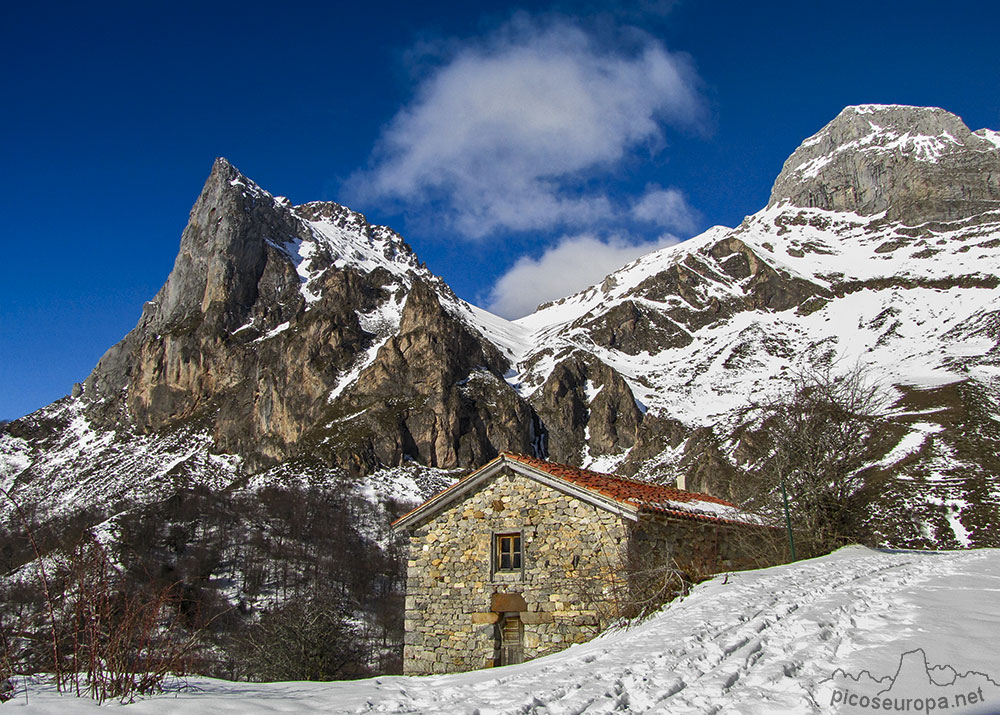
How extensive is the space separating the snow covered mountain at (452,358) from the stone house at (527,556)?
68284mm

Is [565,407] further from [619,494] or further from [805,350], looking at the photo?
[619,494]

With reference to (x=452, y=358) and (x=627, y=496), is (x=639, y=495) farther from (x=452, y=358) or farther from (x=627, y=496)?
(x=452, y=358)

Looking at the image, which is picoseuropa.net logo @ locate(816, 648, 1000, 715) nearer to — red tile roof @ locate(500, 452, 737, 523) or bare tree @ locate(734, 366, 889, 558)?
red tile roof @ locate(500, 452, 737, 523)

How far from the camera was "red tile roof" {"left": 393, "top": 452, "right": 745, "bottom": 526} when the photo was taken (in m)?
15.4

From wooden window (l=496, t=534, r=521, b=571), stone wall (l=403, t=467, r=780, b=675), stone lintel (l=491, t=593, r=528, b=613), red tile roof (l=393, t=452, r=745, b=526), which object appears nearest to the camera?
stone wall (l=403, t=467, r=780, b=675)

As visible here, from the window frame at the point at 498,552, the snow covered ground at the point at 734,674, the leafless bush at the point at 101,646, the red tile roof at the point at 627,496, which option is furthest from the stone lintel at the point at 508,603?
the leafless bush at the point at 101,646

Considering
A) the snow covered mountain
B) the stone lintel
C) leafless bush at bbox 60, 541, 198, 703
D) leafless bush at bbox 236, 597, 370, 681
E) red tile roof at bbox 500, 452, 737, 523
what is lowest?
leafless bush at bbox 236, 597, 370, 681

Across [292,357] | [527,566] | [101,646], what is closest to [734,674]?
[101,646]

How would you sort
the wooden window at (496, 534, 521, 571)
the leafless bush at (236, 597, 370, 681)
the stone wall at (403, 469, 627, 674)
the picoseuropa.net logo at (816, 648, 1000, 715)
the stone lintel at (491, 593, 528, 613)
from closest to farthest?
the picoseuropa.net logo at (816, 648, 1000, 715) → the stone wall at (403, 469, 627, 674) → the stone lintel at (491, 593, 528, 613) → the wooden window at (496, 534, 521, 571) → the leafless bush at (236, 597, 370, 681)

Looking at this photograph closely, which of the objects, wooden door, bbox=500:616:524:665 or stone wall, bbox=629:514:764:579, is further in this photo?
wooden door, bbox=500:616:524:665

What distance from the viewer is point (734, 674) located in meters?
6.28

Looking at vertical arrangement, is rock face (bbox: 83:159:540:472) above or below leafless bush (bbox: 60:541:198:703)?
above

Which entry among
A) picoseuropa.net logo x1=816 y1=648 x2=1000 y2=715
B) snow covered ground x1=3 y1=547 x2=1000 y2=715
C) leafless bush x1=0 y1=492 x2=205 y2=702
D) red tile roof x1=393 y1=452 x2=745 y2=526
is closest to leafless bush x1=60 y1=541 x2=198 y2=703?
leafless bush x1=0 y1=492 x2=205 y2=702

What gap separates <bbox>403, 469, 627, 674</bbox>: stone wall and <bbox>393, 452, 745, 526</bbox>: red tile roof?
415 millimetres
